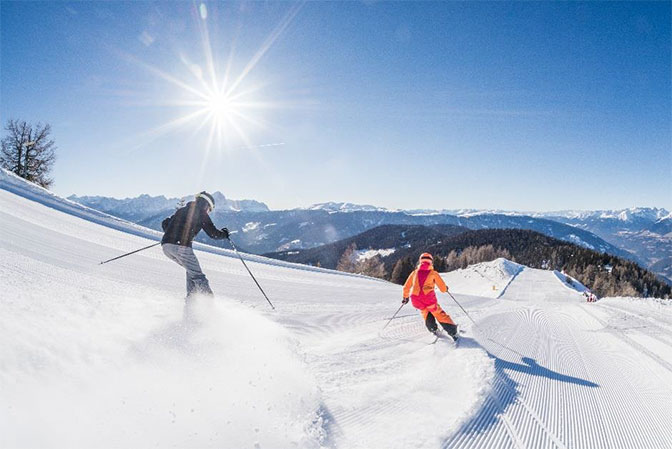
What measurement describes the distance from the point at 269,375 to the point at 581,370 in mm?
4941

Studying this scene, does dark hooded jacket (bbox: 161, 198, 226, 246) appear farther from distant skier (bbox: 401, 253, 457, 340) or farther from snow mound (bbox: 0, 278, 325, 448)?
distant skier (bbox: 401, 253, 457, 340)

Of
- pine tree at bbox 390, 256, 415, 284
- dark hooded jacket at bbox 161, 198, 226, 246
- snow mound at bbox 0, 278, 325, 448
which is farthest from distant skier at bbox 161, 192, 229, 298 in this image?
pine tree at bbox 390, 256, 415, 284

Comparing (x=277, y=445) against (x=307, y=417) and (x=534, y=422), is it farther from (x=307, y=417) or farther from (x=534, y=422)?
(x=534, y=422)

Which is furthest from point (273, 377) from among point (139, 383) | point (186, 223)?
point (186, 223)

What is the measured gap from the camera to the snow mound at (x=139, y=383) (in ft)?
6.98

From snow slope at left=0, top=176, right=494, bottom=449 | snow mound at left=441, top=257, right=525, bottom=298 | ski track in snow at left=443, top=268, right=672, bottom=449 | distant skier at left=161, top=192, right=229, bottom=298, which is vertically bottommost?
snow mound at left=441, top=257, right=525, bottom=298

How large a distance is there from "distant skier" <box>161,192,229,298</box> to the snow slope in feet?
1.12

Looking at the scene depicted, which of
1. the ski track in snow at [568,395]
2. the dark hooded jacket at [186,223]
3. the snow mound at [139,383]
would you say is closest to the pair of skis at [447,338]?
the ski track in snow at [568,395]

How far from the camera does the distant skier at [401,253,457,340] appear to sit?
5656 mm

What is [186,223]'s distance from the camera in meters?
5.61

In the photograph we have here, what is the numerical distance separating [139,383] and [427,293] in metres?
4.57

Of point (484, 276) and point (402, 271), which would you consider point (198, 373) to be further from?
point (484, 276)

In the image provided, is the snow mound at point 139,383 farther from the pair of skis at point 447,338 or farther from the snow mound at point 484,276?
the snow mound at point 484,276

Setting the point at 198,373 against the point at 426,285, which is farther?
the point at 426,285
